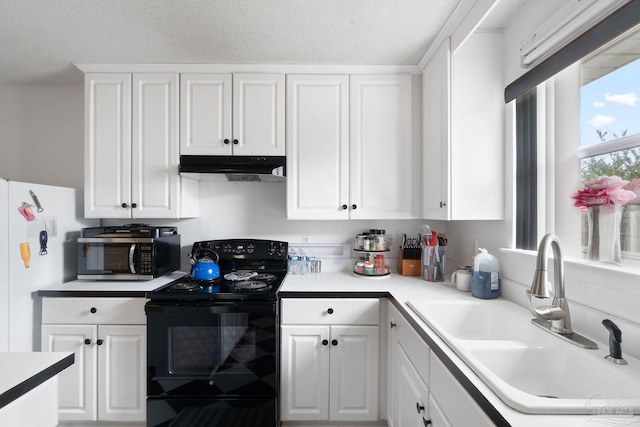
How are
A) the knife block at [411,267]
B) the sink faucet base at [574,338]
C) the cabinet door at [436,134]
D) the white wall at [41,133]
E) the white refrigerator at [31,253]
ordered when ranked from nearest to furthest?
the sink faucet base at [574,338] → the white refrigerator at [31,253] → the cabinet door at [436,134] → the knife block at [411,267] → the white wall at [41,133]

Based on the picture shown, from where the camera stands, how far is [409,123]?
2.09 m

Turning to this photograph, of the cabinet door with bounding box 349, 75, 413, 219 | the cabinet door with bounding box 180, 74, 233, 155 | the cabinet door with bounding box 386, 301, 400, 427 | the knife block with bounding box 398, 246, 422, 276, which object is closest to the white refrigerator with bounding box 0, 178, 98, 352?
the cabinet door with bounding box 180, 74, 233, 155

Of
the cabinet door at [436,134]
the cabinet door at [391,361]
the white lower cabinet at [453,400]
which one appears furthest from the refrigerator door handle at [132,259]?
the cabinet door at [436,134]

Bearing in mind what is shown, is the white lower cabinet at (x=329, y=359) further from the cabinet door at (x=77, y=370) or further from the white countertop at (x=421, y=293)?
the cabinet door at (x=77, y=370)

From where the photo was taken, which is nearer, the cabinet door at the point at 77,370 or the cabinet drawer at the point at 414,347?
the cabinet drawer at the point at 414,347

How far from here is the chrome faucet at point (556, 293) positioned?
1.02 m

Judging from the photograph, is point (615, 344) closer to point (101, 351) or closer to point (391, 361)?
point (391, 361)

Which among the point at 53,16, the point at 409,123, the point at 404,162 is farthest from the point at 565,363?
the point at 53,16

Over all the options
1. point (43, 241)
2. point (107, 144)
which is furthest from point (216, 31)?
point (43, 241)

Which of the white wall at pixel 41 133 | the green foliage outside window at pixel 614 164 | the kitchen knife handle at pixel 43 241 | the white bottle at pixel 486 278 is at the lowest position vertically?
the white bottle at pixel 486 278

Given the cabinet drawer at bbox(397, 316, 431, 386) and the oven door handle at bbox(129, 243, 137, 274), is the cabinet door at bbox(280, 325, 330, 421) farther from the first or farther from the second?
the oven door handle at bbox(129, 243, 137, 274)

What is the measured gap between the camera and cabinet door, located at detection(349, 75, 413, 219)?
209cm

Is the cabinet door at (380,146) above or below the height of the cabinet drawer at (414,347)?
above

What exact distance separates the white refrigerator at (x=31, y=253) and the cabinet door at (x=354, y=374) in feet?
5.85
